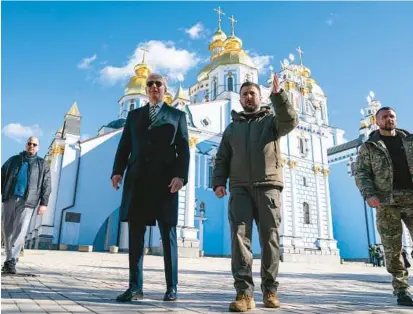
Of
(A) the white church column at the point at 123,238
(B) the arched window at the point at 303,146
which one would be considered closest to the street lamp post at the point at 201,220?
(A) the white church column at the point at 123,238

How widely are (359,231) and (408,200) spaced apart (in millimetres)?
30067

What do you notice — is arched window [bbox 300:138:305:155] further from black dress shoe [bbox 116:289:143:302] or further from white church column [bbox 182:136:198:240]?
black dress shoe [bbox 116:289:143:302]

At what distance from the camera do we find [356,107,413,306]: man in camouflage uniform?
4027 mm

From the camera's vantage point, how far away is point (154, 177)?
3678mm

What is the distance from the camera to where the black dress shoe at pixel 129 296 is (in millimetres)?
3232

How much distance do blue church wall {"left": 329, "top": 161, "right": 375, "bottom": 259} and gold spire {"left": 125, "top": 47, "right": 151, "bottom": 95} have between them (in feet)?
63.3

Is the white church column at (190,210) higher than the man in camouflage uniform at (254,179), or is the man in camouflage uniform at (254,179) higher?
the white church column at (190,210)

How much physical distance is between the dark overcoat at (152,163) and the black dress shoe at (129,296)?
2.12 ft

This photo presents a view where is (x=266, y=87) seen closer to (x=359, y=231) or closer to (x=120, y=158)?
(x=359, y=231)

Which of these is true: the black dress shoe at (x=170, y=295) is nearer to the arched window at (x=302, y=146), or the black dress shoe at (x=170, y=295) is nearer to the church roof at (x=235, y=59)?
Result: the arched window at (x=302, y=146)

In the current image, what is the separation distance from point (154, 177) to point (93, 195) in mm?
20668

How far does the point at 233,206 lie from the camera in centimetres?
352

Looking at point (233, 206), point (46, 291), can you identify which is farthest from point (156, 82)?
point (46, 291)

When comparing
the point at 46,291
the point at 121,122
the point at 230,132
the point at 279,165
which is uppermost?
the point at 121,122
